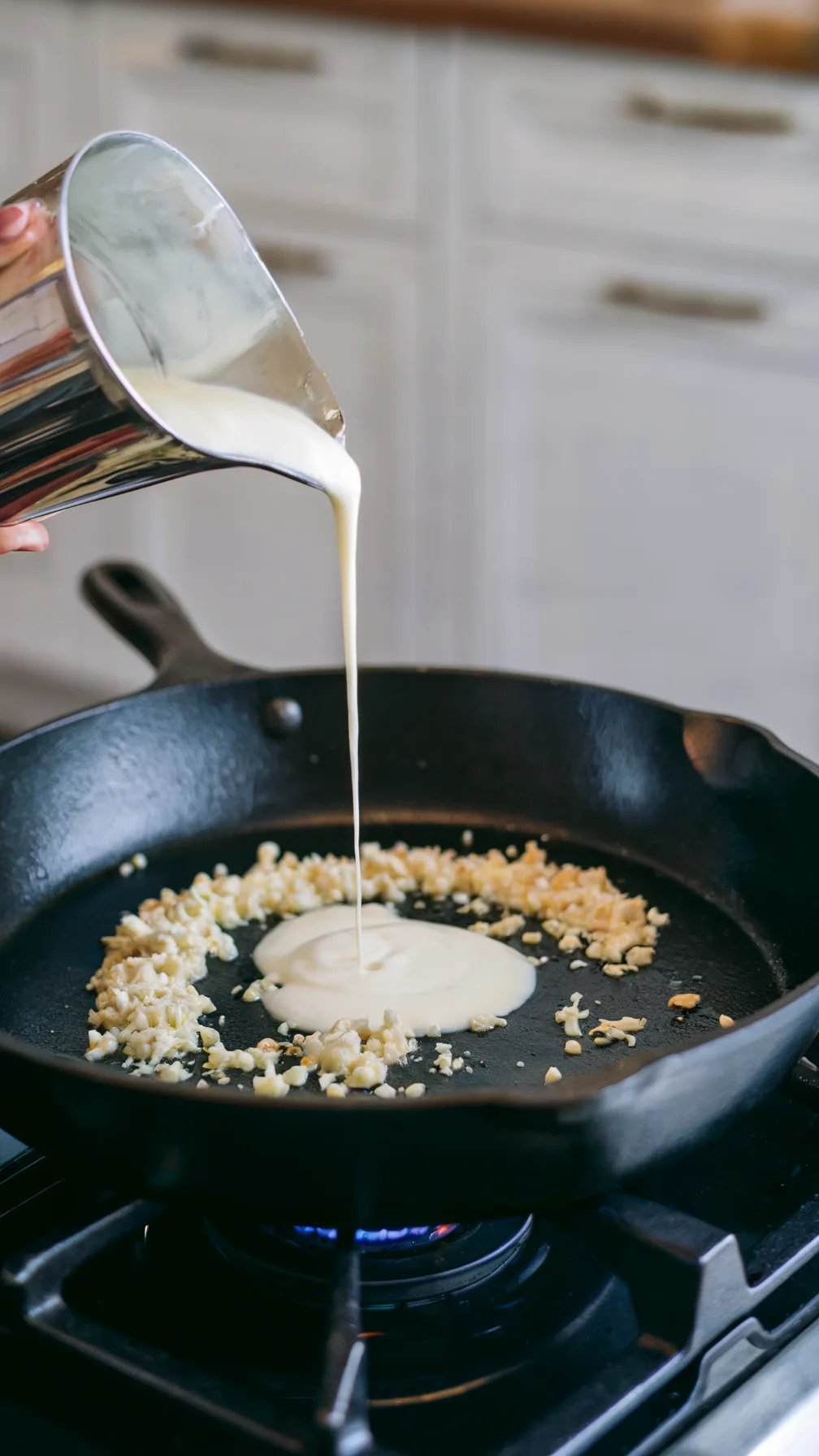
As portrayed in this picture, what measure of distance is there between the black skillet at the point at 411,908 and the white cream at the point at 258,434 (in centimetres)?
18

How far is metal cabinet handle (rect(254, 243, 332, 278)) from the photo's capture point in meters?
2.02

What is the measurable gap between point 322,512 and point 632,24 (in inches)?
28.6

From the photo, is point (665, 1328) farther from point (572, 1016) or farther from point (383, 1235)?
point (572, 1016)

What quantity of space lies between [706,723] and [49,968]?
1.46 feet

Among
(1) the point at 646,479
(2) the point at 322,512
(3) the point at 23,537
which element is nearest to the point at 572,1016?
(3) the point at 23,537

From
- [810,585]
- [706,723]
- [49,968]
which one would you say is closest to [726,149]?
[810,585]

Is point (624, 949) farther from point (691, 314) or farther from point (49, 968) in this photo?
point (691, 314)

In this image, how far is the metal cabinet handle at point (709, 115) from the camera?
5.59 ft

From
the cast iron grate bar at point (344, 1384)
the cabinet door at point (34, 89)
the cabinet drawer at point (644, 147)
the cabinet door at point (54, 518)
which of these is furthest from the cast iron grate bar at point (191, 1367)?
the cabinet door at point (34, 89)

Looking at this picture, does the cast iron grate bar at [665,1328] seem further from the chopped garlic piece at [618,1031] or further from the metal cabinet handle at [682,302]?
the metal cabinet handle at [682,302]

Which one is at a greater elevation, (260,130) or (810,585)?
(260,130)

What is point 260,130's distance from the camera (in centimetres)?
202

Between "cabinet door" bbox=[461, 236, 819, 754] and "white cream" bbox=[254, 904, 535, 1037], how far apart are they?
3.35 feet

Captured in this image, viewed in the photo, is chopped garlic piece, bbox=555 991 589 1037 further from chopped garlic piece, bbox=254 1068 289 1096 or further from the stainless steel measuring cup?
the stainless steel measuring cup
